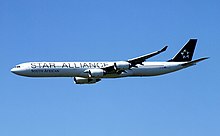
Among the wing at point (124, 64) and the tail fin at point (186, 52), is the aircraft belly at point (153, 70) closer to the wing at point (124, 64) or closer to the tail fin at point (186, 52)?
the tail fin at point (186, 52)

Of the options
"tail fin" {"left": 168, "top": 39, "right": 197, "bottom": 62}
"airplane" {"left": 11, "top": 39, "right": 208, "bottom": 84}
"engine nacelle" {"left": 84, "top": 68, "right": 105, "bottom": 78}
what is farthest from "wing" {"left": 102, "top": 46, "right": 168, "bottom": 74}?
"tail fin" {"left": 168, "top": 39, "right": 197, "bottom": 62}

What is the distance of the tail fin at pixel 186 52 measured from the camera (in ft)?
386

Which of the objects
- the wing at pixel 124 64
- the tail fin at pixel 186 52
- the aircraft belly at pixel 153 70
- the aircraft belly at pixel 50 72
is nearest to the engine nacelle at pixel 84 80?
the aircraft belly at pixel 50 72

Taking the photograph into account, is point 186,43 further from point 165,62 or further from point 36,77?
point 36,77

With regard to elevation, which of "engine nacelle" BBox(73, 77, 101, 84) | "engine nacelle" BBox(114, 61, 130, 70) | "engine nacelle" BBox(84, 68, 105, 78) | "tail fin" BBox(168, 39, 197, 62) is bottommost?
"engine nacelle" BBox(73, 77, 101, 84)

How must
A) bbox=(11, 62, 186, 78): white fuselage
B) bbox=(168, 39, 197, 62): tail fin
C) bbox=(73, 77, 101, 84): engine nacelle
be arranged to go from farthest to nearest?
bbox=(168, 39, 197, 62): tail fin < bbox=(73, 77, 101, 84): engine nacelle < bbox=(11, 62, 186, 78): white fuselage

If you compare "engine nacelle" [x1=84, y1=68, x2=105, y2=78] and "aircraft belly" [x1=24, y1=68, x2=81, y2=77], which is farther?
"aircraft belly" [x1=24, y1=68, x2=81, y2=77]

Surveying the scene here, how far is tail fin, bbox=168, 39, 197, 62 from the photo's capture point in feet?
386

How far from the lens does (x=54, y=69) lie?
98.9 meters

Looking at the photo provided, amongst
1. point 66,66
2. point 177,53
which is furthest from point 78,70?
point 177,53

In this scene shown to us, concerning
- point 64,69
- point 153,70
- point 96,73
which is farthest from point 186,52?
point 64,69

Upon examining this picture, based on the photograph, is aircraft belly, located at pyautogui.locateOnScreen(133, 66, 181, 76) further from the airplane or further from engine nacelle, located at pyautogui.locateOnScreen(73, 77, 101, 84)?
engine nacelle, located at pyautogui.locateOnScreen(73, 77, 101, 84)

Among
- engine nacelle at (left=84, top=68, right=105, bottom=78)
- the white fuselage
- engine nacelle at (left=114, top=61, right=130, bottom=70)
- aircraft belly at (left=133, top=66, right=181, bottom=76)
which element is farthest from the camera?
aircraft belly at (left=133, top=66, right=181, bottom=76)

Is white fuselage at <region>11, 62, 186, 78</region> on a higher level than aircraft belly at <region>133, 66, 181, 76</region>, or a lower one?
higher
